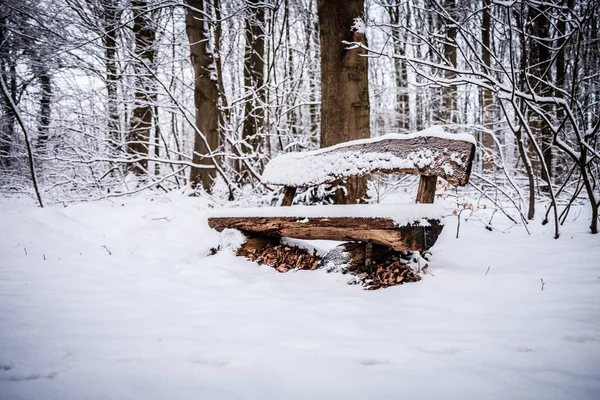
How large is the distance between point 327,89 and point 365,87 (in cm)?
44

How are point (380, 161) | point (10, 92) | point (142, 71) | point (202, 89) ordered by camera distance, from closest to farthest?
point (380, 161) → point (142, 71) → point (202, 89) → point (10, 92)

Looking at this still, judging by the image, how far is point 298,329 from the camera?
1680 millimetres

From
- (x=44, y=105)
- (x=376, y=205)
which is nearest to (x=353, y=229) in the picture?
(x=376, y=205)

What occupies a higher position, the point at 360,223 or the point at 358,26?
the point at 358,26

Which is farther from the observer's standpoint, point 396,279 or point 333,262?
point 333,262

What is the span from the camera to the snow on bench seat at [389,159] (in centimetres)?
210

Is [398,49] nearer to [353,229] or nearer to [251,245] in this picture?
[251,245]

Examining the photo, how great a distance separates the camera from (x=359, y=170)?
2.64 meters

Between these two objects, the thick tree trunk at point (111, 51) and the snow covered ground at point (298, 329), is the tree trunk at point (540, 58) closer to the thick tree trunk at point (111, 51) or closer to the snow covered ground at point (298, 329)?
the snow covered ground at point (298, 329)

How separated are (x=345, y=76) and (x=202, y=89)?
3.77 m

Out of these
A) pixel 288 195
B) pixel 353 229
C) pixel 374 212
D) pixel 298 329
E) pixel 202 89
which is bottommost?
pixel 298 329

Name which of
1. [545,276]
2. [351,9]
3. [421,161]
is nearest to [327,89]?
[351,9]

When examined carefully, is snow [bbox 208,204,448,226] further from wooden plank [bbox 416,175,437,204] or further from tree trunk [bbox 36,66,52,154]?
tree trunk [bbox 36,66,52,154]

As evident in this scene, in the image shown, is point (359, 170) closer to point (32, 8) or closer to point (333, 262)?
point (333, 262)
